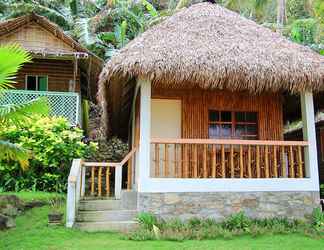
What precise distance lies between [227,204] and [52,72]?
9.96m

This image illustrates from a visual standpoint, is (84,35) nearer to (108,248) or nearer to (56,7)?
(56,7)

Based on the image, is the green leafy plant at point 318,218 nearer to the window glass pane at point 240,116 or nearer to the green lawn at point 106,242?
the green lawn at point 106,242

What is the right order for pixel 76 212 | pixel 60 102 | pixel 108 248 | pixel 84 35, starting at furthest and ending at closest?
pixel 84 35
pixel 60 102
pixel 76 212
pixel 108 248

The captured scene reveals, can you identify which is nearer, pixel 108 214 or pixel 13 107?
pixel 13 107

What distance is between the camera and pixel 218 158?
916 centimetres

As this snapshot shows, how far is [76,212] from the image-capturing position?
764cm

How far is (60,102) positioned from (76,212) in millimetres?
5917

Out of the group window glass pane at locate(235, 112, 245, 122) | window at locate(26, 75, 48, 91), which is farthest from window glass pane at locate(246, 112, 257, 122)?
window at locate(26, 75, 48, 91)

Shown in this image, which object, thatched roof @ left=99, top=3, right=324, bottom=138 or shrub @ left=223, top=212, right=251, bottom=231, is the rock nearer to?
thatched roof @ left=99, top=3, right=324, bottom=138

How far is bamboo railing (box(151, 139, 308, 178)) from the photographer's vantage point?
7.96m

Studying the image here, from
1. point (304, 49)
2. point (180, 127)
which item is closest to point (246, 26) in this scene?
point (304, 49)

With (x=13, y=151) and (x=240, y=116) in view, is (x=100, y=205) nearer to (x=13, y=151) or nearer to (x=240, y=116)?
(x=13, y=151)

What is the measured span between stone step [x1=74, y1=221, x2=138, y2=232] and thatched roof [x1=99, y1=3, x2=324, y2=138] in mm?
2866

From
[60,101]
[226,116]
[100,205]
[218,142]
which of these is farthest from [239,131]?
[60,101]
